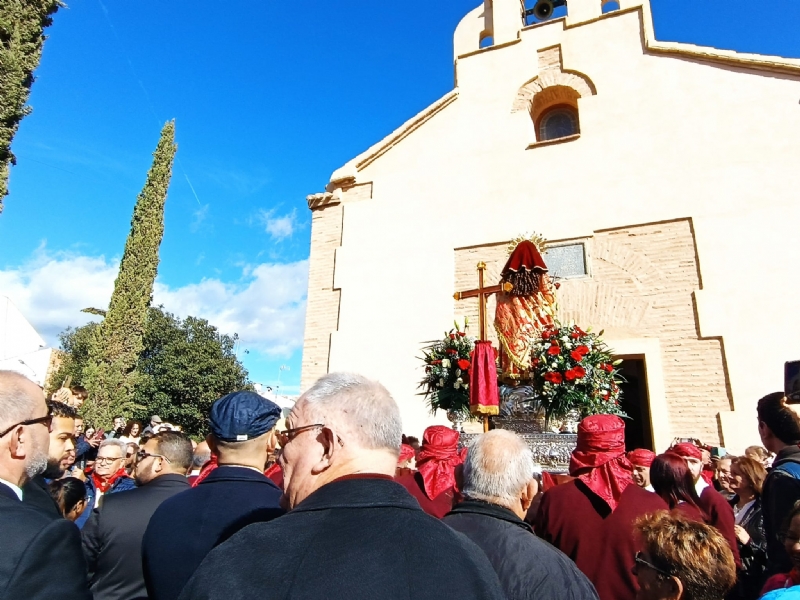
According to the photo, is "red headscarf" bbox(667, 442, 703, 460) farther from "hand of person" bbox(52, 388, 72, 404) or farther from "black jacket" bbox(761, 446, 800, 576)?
"hand of person" bbox(52, 388, 72, 404)

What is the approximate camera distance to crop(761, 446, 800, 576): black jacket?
8.16 ft

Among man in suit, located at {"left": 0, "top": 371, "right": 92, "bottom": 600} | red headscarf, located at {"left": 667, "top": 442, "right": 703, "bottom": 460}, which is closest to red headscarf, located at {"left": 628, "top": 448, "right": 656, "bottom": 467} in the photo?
red headscarf, located at {"left": 667, "top": 442, "right": 703, "bottom": 460}

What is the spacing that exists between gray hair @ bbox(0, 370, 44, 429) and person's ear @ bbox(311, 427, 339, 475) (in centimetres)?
121

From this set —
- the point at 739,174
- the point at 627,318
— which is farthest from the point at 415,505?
the point at 739,174

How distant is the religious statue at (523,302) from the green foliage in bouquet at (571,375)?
59 centimetres

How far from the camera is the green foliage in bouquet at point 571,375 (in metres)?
5.58

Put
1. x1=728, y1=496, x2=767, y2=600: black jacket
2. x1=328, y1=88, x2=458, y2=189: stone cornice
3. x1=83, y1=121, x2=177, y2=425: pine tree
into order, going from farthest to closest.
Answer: x1=83, y1=121, x2=177, y2=425: pine tree < x1=328, y1=88, x2=458, y2=189: stone cornice < x1=728, y1=496, x2=767, y2=600: black jacket

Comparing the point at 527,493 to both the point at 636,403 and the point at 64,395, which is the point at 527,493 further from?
the point at 636,403

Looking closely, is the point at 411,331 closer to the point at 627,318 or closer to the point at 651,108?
the point at 627,318

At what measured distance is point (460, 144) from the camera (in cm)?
1128

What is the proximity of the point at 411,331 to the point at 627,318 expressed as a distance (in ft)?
13.3

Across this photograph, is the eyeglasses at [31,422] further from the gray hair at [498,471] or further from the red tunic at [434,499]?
the red tunic at [434,499]

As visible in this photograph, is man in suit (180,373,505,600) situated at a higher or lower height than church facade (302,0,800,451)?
lower

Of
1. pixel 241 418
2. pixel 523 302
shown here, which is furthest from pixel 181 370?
pixel 241 418
